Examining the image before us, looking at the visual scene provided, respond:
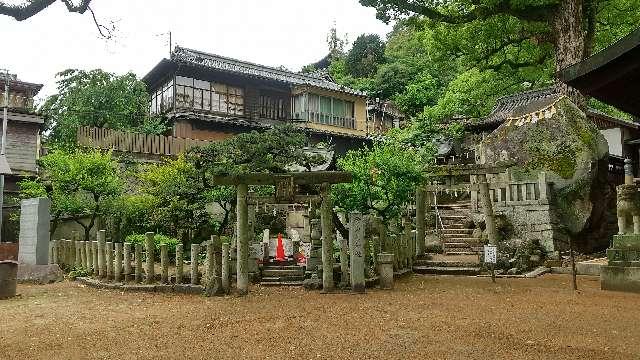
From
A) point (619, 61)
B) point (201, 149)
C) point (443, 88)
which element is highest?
point (443, 88)

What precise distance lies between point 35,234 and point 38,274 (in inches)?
46.8

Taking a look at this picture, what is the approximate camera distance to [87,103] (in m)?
26.2

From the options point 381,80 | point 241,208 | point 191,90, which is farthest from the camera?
point 381,80

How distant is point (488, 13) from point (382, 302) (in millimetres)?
14173

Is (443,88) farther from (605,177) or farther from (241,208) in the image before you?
(241,208)

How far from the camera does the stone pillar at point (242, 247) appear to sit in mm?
10742

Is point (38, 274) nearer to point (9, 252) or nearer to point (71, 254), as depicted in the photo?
point (71, 254)

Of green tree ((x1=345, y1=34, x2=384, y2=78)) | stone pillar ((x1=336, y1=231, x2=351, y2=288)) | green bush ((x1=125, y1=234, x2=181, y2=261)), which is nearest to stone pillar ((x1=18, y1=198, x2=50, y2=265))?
green bush ((x1=125, y1=234, x2=181, y2=261))

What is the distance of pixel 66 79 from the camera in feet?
85.9

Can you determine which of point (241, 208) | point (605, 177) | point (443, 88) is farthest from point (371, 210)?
point (443, 88)

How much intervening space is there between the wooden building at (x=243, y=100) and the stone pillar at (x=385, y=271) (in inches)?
856

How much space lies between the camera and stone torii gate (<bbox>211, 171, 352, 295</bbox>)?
10922 mm

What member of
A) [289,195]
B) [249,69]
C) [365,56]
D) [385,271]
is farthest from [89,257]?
[365,56]

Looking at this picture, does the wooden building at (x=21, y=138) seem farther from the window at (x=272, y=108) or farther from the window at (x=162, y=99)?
the window at (x=272, y=108)
